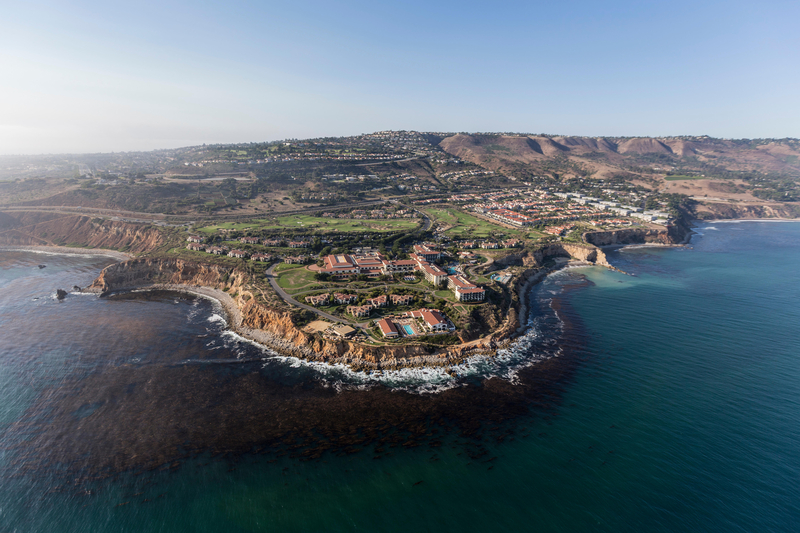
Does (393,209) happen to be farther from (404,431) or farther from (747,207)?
(747,207)

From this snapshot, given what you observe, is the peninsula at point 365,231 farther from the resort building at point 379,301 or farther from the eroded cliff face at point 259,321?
the resort building at point 379,301

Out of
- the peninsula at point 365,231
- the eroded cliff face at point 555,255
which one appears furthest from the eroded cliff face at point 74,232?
the eroded cliff face at point 555,255

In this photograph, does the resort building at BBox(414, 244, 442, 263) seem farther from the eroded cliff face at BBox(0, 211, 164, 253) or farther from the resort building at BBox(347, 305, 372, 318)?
the eroded cliff face at BBox(0, 211, 164, 253)

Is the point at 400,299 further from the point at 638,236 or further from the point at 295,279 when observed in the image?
the point at 638,236

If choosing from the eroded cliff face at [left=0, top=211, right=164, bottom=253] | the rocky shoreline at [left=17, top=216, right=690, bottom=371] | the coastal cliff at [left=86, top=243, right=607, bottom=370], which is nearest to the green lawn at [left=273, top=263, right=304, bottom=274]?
the coastal cliff at [left=86, top=243, right=607, bottom=370]

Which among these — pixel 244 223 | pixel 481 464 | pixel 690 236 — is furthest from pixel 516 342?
pixel 690 236
